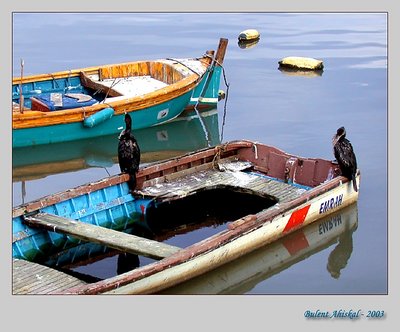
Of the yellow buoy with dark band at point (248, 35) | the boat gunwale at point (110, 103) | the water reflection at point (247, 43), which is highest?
the yellow buoy with dark band at point (248, 35)

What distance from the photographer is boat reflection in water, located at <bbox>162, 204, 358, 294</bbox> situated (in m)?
11.0

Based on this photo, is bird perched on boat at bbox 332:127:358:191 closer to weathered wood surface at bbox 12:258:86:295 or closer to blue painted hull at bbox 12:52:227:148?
weathered wood surface at bbox 12:258:86:295

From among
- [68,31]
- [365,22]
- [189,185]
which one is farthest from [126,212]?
[365,22]

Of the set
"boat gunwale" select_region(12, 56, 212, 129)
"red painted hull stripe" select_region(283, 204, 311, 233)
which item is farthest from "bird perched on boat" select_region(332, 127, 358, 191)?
"boat gunwale" select_region(12, 56, 212, 129)

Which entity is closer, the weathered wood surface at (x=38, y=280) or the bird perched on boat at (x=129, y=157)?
the weathered wood surface at (x=38, y=280)

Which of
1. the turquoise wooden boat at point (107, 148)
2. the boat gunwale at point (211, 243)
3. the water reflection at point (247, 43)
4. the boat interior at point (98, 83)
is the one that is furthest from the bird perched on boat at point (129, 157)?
the water reflection at point (247, 43)

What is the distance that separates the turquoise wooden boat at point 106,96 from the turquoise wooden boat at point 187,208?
12.1ft

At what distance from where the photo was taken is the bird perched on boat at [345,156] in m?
13.2

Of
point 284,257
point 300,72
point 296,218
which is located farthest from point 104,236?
point 300,72

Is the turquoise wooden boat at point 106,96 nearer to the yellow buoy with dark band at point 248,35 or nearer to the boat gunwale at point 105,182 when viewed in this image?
the boat gunwale at point 105,182

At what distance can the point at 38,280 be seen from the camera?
10016mm

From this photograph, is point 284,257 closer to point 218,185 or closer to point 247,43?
point 218,185

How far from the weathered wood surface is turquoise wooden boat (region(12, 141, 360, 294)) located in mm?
195

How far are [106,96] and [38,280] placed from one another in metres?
8.75
